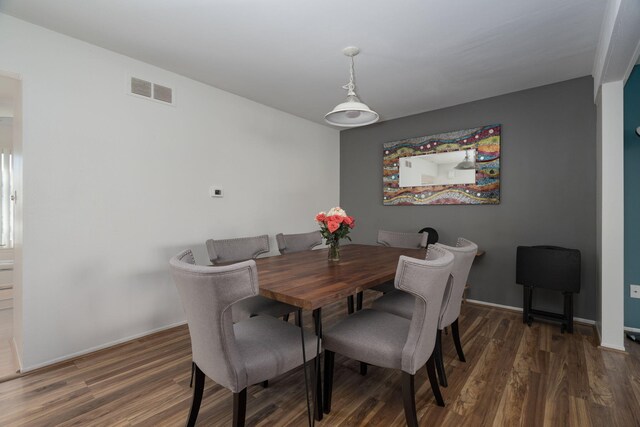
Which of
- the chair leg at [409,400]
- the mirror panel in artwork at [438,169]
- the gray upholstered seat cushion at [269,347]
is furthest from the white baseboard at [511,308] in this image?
the gray upholstered seat cushion at [269,347]

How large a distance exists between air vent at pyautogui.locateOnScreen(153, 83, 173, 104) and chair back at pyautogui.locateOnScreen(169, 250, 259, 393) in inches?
82.5

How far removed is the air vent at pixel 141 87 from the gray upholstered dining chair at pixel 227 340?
6.24 feet

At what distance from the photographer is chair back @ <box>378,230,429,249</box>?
304 centimetres

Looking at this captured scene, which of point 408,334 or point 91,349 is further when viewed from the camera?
point 91,349

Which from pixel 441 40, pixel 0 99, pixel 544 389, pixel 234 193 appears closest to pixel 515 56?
pixel 441 40

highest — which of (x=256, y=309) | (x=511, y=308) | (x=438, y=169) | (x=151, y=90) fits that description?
(x=151, y=90)

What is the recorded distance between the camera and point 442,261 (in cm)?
135

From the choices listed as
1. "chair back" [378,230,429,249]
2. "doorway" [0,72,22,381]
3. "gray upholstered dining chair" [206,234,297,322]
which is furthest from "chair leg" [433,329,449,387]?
"doorway" [0,72,22,381]

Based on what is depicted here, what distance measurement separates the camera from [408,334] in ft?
4.76

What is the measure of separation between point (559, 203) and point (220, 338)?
3490 mm

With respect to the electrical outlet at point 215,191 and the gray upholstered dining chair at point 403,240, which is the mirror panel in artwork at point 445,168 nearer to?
the gray upholstered dining chair at point 403,240

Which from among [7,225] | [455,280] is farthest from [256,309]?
[7,225]

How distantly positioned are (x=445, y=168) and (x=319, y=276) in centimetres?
275

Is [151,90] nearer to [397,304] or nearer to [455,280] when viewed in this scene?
[397,304]
